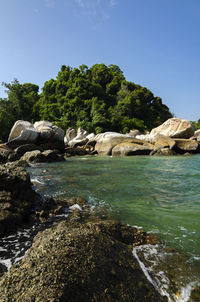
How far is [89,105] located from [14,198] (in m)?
44.0

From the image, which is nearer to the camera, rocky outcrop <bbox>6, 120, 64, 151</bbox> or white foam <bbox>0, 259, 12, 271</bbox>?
white foam <bbox>0, 259, 12, 271</bbox>

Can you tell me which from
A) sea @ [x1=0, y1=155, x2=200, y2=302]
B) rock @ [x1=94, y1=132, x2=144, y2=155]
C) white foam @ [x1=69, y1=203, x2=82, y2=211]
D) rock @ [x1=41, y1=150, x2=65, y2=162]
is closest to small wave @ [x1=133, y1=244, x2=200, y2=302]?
sea @ [x1=0, y1=155, x2=200, y2=302]

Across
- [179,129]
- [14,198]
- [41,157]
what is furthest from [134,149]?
[14,198]

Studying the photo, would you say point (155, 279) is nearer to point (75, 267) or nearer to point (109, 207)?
point (75, 267)

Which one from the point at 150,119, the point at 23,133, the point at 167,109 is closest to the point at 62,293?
the point at 23,133

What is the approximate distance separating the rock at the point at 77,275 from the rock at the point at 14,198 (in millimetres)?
1820

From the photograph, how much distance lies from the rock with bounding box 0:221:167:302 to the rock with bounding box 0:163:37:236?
1.82m

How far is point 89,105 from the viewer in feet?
153

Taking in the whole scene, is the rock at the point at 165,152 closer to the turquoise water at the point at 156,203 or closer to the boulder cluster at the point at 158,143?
the boulder cluster at the point at 158,143

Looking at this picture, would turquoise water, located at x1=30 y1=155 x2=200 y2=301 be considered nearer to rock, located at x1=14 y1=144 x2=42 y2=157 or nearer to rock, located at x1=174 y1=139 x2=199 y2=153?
rock, located at x1=14 y1=144 x2=42 y2=157

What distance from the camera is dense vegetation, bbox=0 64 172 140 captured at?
4081 centimetres

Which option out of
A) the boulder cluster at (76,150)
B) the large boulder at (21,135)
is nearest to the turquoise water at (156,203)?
the boulder cluster at (76,150)

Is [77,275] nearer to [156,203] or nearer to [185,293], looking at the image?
[185,293]

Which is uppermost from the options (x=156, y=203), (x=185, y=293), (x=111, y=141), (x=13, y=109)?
(x=13, y=109)
